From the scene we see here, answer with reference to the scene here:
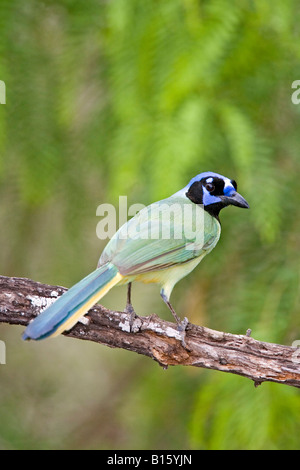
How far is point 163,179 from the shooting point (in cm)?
269

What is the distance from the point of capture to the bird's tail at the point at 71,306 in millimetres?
2258

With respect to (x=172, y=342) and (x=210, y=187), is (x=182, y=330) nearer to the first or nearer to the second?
(x=172, y=342)

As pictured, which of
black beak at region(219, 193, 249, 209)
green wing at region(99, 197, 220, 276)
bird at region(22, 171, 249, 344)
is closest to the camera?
bird at region(22, 171, 249, 344)

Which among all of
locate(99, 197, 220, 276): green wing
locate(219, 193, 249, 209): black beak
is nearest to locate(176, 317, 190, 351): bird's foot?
locate(99, 197, 220, 276): green wing

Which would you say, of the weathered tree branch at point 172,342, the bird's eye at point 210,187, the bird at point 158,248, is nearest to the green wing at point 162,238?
the bird at point 158,248

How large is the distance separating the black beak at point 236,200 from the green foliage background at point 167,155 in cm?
5

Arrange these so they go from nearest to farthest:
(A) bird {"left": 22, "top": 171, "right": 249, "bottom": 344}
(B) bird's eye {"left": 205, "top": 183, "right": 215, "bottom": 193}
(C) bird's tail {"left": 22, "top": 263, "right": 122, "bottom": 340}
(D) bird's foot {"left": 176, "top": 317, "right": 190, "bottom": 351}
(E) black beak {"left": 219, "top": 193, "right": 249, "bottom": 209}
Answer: (C) bird's tail {"left": 22, "top": 263, "right": 122, "bottom": 340}
(A) bird {"left": 22, "top": 171, "right": 249, "bottom": 344}
(D) bird's foot {"left": 176, "top": 317, "right": 190, "bottom": 351}
(E) black beak {"left": 219, "top": 193, "right": 249, "bottom": 209}
(B) bird's eye {"left": 205, "top": 183, "right": 215, "bottom": 193}

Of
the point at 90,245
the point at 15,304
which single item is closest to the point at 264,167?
the point at 15,304

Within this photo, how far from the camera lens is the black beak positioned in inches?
121

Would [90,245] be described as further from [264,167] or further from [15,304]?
[15,304]

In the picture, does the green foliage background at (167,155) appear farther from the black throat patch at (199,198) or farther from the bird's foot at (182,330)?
the bird's foot at (182,330)

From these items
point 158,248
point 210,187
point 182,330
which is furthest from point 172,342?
point 210,187

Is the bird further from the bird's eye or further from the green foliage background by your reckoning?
the green foliage background

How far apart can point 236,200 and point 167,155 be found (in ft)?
1.81
